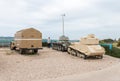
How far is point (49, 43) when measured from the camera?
3619 centimetres

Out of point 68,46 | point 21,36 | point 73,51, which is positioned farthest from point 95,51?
point 21,36

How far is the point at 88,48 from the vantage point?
22062mm

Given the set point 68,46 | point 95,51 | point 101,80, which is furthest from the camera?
point 68,46

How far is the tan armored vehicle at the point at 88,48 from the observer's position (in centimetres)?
2198

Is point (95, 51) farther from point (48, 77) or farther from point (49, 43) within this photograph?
point (49, 43)

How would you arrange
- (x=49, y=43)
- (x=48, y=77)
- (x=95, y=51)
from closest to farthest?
(x=48, y=77), (x=95, y=51), (x=49, y=43)

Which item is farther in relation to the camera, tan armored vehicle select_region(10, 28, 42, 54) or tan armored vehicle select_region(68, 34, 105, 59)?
tan armored vehicle select_region(10, 28, 42, 54)

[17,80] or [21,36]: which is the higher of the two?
[21,36]

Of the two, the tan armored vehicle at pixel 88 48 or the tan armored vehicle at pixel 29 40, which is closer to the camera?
the tan armored vehicle at pixel 88 48

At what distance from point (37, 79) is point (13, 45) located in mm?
17588

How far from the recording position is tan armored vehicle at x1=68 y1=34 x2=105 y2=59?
22.0 m

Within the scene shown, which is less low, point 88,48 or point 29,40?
point 29,40

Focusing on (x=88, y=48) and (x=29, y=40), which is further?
(x=29, y=40)

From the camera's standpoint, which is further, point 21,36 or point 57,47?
point 57,47
